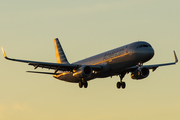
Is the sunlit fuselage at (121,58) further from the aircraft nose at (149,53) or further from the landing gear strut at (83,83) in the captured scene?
the landing gear strut at (83,83)

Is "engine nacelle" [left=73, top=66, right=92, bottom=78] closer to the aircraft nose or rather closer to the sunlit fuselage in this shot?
the sunlit fuselage

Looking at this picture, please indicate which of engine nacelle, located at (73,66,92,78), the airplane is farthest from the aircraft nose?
engine nacelle, located at (73,66,92,78)

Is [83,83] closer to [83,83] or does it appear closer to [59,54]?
[83,83]

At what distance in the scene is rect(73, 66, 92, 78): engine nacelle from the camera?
65.3 m

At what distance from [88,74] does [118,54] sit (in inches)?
245

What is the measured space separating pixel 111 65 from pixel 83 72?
478cm

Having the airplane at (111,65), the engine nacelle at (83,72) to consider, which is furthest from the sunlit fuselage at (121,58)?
the engine nacelle at (83,72)

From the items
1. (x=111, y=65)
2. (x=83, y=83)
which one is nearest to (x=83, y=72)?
(x=111, y=65)

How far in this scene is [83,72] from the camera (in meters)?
65.1

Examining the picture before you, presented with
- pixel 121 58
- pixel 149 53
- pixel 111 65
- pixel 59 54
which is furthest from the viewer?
pixel 59 54

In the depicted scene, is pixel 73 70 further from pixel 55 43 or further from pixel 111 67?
pixel 55 43

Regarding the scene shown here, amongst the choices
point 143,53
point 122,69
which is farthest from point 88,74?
point 143,53

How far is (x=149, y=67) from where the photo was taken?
241ft

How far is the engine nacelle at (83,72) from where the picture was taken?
2571 inches
